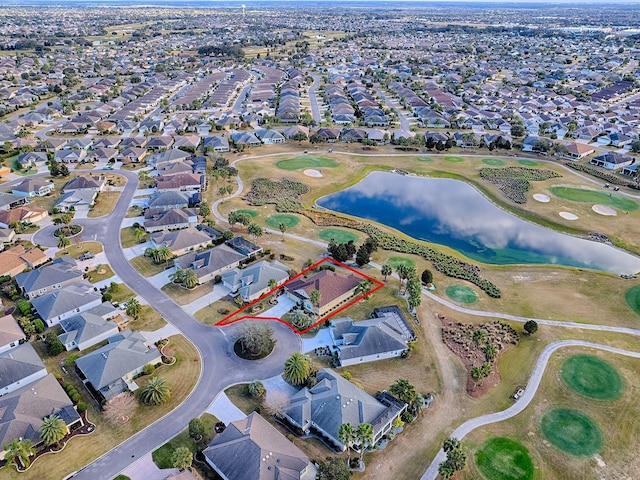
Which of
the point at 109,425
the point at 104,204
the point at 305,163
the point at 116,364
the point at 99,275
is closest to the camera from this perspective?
the point at 109,425

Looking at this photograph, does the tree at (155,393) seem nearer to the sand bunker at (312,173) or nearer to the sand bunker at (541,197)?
the sand bunker at (312,173)

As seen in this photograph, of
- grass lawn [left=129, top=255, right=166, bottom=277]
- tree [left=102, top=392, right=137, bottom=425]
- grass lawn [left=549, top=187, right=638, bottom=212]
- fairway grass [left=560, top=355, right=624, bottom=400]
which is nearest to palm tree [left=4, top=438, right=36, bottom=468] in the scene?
tree [left=102, top=392, right=137, bottom=425]

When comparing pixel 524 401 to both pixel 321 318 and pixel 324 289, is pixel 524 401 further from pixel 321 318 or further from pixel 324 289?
pixel 324 289

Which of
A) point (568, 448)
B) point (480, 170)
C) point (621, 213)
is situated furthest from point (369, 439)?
point (480, 170)

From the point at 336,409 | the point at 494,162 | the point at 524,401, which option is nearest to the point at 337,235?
the point at 336,409

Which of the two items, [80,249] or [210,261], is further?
[80,249]

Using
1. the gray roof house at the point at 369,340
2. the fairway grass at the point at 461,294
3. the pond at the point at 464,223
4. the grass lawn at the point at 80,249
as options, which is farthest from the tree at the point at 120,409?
the pond at the point at 464,223
